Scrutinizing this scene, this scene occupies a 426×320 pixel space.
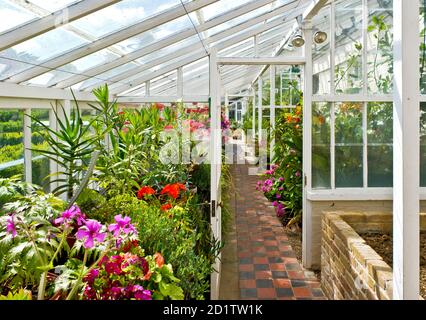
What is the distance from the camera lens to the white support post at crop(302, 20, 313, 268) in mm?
3916

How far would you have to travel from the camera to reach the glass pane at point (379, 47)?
3.81 m

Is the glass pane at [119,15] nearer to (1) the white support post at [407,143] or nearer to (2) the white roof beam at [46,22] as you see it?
(2) the white roof beam at [46,22]

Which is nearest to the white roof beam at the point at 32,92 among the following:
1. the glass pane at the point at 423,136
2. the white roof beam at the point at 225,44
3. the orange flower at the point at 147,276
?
the white roof beam at the point at 225,44

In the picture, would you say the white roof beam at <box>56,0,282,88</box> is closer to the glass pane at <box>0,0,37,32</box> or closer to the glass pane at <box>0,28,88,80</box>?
the glass pane at <box>0,28,88,80</box>

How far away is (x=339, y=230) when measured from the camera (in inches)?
116

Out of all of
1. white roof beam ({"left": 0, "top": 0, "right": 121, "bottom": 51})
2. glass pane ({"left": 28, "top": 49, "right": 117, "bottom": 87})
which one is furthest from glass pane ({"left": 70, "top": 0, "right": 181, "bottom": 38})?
glass pane ({"left": 28, "top": 49, "right": 117, "bottom": 87})

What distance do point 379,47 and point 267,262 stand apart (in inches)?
88.5

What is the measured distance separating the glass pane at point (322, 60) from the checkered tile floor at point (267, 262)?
5.45 feet

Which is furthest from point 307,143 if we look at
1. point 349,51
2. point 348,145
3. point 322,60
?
point 349,51

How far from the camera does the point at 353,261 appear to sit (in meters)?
2.59

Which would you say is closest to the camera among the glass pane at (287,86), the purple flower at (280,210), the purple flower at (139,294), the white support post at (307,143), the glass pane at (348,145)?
the purple flower at (139,294)

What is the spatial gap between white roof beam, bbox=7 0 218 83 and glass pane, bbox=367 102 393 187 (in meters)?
1.95

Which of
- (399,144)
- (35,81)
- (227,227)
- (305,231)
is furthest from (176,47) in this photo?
(399,144)

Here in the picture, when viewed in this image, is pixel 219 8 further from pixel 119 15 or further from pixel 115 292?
pixel 115 292
